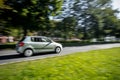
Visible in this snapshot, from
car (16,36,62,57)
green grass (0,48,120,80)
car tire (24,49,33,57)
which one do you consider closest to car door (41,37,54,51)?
car (16,36,62,57)

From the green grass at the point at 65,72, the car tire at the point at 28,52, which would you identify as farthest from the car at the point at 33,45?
the green grass at the point at 65,72

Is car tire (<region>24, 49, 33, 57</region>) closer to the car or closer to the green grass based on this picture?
the car

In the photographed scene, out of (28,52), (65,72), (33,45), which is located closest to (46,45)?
(33,45)

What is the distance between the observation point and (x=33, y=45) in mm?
15508

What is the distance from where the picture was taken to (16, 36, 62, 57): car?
15156 millimetres

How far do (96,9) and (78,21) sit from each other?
574 cm

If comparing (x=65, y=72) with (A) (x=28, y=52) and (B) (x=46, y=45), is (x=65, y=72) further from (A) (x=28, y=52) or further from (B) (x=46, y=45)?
(B) (x=46, y=45)

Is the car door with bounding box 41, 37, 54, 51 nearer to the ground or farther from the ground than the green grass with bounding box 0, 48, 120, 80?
farther from the ground

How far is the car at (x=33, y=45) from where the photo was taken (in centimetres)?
1516

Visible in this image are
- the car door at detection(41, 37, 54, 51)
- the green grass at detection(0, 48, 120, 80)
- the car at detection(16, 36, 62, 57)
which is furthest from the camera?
the car door at detection(41, 37, 54, 51)

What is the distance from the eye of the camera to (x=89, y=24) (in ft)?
181

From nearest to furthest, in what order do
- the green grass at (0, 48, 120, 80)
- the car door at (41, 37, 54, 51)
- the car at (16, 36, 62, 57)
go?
the green grass at (0, 48, 120, 80) < the car at (16, 36, 62, 57) < the car door at (41, 37, 54, 51)

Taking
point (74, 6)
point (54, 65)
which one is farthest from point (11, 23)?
point (74, 6)

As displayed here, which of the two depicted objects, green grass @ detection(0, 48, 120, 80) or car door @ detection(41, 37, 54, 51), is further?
car door @ detection(41, 37, 54, 51)
